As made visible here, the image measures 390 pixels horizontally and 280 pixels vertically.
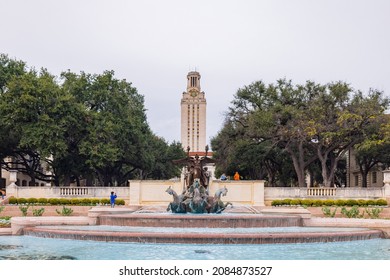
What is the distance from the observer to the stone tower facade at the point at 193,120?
457 ft

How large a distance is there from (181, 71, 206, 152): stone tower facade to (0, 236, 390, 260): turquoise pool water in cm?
12011

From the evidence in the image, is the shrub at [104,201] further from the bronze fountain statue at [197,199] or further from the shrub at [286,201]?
the shrub at [286,201]

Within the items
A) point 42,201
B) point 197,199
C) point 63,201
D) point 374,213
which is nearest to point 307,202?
point 374,213

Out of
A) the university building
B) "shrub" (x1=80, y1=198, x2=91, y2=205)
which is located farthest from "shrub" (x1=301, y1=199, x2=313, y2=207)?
the university building

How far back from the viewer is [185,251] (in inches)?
648

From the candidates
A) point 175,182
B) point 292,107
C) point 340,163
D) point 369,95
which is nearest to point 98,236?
point 175,182

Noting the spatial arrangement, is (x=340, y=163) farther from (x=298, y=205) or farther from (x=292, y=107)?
(x=298, y=205)

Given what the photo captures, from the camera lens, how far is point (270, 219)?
23.7m

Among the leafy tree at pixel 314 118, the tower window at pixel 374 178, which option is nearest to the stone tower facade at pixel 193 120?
the tower window at pixel 374 178

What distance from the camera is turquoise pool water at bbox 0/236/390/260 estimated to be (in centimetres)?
1552

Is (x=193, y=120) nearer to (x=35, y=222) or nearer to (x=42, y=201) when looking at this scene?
(x=42, y=201)

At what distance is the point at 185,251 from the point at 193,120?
127 m

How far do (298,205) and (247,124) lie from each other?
13.3 meters

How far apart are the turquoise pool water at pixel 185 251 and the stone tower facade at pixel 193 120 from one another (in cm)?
12011
